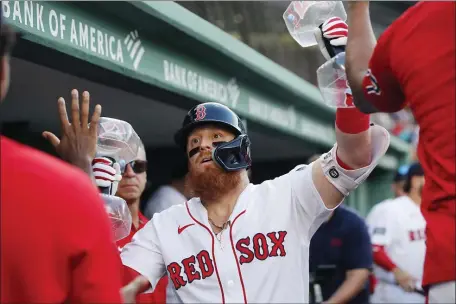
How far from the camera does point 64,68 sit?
5215mm

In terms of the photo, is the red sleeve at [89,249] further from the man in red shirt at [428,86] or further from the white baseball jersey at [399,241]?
the white baseball jersey at [399,241]

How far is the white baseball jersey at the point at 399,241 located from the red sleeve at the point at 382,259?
0.20 ft

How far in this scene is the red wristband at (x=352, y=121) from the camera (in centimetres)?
328

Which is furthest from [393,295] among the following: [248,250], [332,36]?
[332,36]

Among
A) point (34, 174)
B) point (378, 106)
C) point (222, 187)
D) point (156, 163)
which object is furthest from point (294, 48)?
point (34, 174)

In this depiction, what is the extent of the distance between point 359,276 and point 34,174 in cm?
486

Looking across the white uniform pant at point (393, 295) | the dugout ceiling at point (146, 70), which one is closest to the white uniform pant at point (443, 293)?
the dugout ceiling at point (146, 70)

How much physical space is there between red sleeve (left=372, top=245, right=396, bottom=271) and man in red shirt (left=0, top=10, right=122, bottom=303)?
234 inches

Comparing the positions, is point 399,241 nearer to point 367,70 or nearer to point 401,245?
point 401,245

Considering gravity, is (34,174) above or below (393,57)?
below

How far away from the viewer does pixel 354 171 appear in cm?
349

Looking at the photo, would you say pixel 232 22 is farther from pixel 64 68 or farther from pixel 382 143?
pixel 382 143

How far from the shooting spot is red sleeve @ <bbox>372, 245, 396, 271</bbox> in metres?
7.68

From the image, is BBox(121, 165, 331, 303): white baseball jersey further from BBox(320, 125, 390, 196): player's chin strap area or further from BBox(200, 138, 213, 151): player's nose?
BBox(200, 138, 213, 151): player's nose
